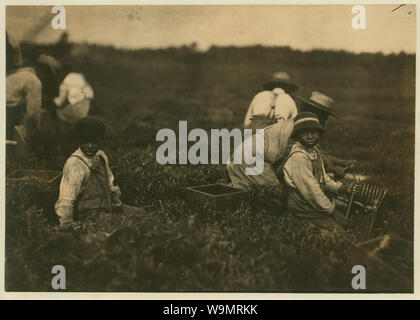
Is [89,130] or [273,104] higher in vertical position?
[273,104]

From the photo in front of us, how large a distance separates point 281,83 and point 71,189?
8.58ft

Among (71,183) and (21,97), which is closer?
(71,183)

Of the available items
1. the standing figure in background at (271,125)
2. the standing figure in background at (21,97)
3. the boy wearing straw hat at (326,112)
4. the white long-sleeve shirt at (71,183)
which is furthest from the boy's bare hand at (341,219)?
the standing figure in background at (21,97)

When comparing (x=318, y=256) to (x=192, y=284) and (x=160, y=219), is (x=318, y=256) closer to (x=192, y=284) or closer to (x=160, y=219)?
(x=192, y=284)

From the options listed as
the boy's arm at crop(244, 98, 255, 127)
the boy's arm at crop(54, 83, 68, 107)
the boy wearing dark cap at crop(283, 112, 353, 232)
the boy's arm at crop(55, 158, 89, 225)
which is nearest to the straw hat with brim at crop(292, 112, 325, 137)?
the boy wearing dark cap at crop(283, 112, 353, 232)

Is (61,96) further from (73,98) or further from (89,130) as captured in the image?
(89,130)

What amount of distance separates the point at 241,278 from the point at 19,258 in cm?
248

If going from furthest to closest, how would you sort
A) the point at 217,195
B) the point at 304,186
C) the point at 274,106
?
the point at 274,106
the point at 304,186
the point at 217,195

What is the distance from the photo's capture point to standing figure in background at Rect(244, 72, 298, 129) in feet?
14.5

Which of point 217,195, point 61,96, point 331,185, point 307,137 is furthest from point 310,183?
point 61,96

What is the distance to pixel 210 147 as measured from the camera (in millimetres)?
4465

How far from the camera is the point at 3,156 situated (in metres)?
4.52

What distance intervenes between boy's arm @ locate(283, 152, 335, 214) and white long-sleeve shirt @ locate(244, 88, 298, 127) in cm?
48
